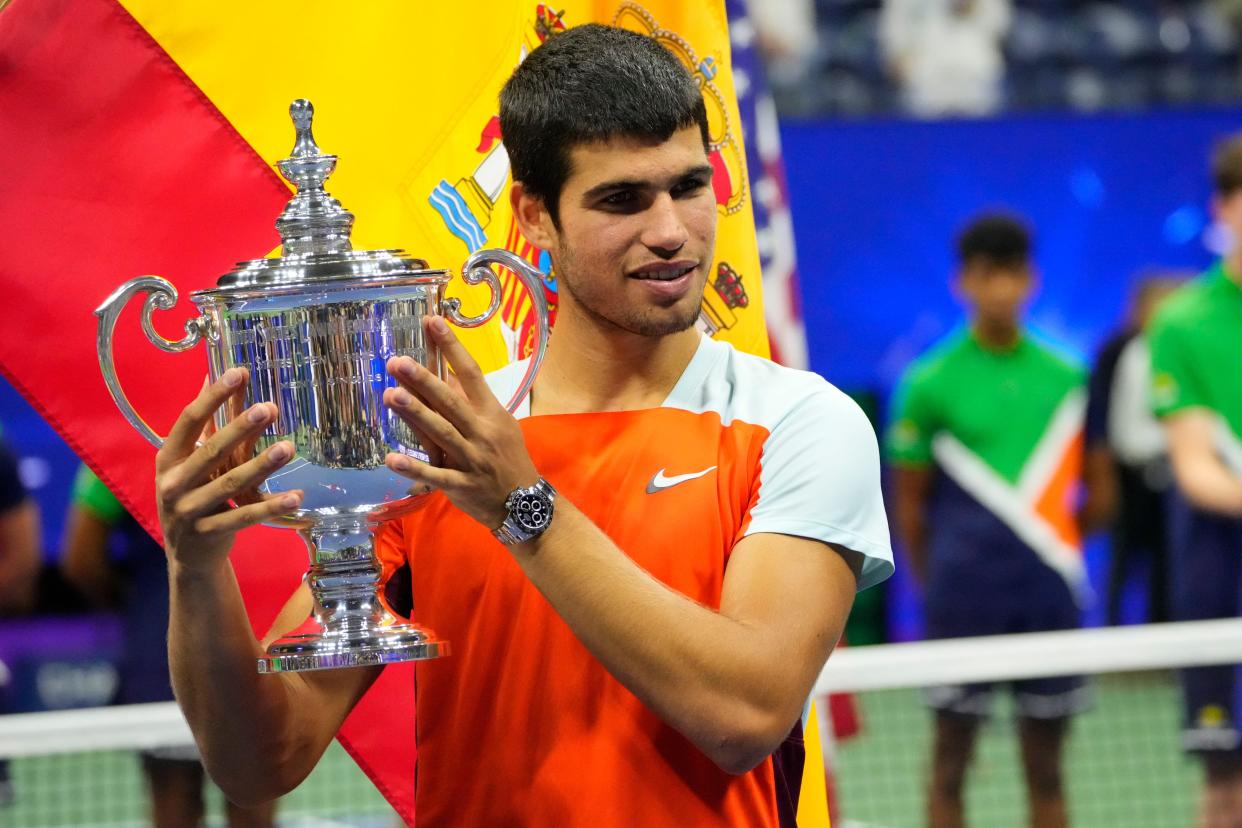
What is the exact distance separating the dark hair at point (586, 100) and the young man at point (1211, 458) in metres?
3.21

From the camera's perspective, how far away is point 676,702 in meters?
1.87

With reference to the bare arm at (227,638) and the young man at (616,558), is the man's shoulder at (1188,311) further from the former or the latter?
Answer: the bare arm at (227,638)

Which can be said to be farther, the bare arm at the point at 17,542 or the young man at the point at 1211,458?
the bare arm at the point at 17,542

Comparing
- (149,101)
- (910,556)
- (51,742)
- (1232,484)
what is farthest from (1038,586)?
(149,101)

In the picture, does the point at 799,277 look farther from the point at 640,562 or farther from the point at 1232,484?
the point at 640,562

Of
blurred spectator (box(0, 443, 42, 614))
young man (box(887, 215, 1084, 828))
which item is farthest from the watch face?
young man (box(887, 215, 1084, 828))

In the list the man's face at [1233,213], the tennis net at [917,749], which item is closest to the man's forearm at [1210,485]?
the tennis net at [917,749]

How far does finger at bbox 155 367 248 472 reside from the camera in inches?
68.7

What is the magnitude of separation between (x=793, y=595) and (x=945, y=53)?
867cm

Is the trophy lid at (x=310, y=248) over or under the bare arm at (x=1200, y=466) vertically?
over

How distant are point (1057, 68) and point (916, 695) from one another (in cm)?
434

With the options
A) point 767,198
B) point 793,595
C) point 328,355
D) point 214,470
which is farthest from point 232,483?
point 767,198

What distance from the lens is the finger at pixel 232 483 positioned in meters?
1.72

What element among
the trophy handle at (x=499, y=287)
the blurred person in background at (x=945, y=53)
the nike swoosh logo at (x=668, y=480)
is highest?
the blurred person in background at (x=945, y=53)
